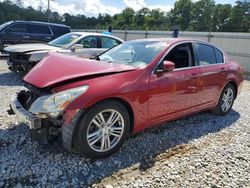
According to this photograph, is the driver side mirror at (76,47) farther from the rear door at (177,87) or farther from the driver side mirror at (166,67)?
the driver side mirror at (166,67)

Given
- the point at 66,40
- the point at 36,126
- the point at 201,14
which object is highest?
the point at 201,14

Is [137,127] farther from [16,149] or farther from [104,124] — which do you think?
[16,149]

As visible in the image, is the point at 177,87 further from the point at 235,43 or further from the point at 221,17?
the point at 221,17

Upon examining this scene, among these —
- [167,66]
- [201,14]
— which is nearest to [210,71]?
[167,66]

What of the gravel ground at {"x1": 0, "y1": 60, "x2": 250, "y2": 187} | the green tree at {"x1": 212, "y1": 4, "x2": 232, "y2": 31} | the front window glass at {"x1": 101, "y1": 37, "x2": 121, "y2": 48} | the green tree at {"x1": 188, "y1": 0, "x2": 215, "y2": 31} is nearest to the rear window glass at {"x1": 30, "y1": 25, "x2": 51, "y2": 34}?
the front window glass at {"x1": 101, "y1": 37, "x2": 121, "y2": 48}

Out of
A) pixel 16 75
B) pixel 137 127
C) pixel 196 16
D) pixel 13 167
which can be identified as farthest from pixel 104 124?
pixel 196 16

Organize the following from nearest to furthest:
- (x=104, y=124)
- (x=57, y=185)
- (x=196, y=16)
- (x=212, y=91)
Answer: (x=57, y=185) → (x=104, y=124) → (x=212, y=91) → (x=196, y=16)

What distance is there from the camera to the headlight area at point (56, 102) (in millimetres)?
2852

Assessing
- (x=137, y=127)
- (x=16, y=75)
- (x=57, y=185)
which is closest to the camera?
(x=57, y=185)

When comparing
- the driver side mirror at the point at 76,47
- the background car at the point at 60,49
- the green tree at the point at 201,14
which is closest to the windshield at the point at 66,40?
the background car at the point at 60,49

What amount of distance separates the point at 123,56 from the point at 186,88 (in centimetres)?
114

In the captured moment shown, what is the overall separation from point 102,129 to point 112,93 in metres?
0.48

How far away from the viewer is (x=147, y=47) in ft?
13.6

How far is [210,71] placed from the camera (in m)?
4.62
